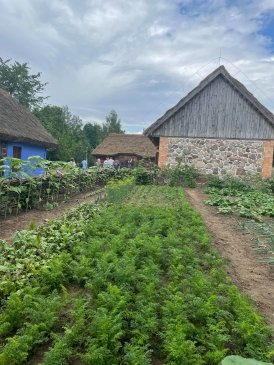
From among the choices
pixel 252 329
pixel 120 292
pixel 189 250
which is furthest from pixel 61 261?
pixel 252 329

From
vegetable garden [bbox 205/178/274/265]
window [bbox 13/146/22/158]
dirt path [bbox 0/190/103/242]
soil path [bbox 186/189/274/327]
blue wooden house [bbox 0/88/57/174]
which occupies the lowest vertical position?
soil path [bbox 186/189/274/327]

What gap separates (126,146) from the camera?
1527 inches

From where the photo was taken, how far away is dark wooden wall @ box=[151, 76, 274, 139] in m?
18.5

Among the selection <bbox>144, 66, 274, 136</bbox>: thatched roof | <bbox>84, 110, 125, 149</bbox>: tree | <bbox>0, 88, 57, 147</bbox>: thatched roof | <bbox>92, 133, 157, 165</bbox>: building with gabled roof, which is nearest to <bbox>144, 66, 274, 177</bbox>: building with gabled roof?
<bbox>144, 66, 274, 136</bbox>: thatched roof

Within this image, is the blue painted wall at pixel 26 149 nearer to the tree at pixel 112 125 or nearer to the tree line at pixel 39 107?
the tree line at pixel 39 107

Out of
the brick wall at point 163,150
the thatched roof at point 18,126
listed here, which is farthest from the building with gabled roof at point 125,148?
the brick wall at point 163,150

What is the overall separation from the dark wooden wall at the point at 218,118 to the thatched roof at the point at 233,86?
A: 0.79ft

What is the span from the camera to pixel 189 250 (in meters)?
5.94

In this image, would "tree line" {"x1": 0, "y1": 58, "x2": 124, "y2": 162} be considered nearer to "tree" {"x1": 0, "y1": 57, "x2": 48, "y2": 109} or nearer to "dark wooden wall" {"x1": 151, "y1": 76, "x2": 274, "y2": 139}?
"tree" {"x1": 0, "y1": 57, "x2": 48, "y2": 109}

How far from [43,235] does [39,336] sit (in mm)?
3154

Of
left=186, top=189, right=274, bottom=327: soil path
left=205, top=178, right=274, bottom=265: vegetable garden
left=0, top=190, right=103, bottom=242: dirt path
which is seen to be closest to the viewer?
left=186, top=189, right=274, bottom=327: soil path

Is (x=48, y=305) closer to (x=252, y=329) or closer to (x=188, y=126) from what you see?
(x=252, y=329)

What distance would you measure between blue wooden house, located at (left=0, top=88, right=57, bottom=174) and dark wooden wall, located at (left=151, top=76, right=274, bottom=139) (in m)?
6.78

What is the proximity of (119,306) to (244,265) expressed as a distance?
345 cm
